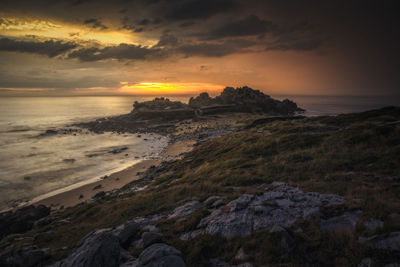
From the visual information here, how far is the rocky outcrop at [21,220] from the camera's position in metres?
18.4

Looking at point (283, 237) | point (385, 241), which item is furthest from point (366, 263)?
point (283, 237)

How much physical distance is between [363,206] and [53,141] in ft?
272

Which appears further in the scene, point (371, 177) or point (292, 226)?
point (371, 177)

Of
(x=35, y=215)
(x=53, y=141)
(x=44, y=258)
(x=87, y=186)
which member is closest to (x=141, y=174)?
(x=87, y=186)

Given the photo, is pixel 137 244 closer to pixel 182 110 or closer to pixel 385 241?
pixel 385 241

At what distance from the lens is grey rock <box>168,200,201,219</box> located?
39.4ft

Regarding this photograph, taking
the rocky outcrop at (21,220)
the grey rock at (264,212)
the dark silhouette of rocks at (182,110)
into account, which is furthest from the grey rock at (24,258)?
the dark silhouette of rocks at (182,110)

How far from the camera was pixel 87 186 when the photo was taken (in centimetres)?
3039

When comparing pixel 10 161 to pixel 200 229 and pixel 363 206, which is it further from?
pixel 363 206

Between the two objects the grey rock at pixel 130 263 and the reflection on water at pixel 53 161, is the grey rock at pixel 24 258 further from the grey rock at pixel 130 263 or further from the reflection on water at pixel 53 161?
the reflection on water at pixel 53 161

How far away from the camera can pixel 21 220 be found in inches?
759

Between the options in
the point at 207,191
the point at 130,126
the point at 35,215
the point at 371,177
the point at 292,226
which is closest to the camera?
the point at 292,226

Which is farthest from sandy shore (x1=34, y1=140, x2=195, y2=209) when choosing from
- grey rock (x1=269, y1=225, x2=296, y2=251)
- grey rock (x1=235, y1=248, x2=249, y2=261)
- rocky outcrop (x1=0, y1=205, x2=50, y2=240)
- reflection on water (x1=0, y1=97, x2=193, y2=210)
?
grey rock (x1=269, y1=225, x2=296, y2=251)

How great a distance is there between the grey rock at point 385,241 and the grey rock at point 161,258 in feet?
19.9
